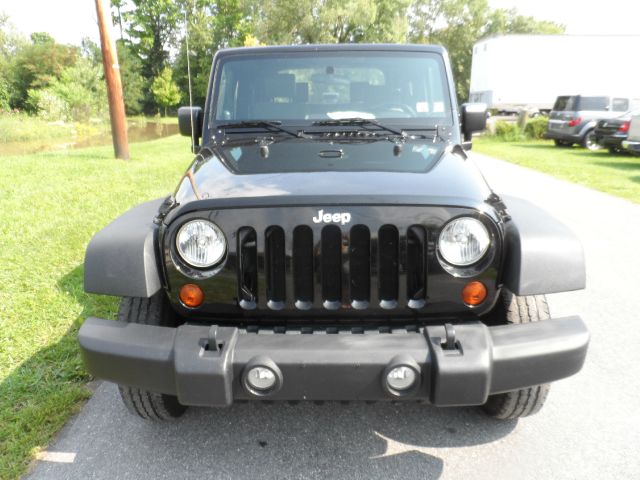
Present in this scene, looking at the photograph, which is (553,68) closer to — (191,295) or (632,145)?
(632,145)

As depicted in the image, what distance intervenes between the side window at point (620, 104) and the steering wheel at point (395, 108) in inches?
676

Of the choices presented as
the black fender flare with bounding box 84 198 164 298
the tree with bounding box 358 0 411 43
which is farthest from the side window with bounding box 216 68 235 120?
the tree with bounding box 358 0 411 43

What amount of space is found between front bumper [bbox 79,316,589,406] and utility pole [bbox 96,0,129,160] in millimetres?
11180

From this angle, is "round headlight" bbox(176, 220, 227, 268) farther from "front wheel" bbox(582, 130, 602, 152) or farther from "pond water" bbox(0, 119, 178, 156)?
"pond water" bbox(0, 119, 178, 156)

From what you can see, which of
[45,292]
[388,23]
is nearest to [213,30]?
[388,23]

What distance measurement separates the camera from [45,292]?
4.41 meters

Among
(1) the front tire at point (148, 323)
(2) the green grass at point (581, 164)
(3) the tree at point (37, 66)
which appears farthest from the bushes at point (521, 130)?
(3) the tree at point (37, 66)

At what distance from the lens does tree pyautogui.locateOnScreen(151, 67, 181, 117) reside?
154 ft

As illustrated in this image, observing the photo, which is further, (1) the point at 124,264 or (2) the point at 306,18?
(2) the point at 306,18

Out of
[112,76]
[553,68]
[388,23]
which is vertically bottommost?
[112,76]

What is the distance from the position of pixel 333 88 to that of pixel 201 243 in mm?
1680

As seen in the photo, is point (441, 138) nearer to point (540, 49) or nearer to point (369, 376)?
point (369, 376)

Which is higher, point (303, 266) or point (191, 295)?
point (303, 266)

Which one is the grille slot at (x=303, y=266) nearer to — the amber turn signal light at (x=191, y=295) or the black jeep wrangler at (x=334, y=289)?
the black jeep wrangler at (x=334, y=289)
